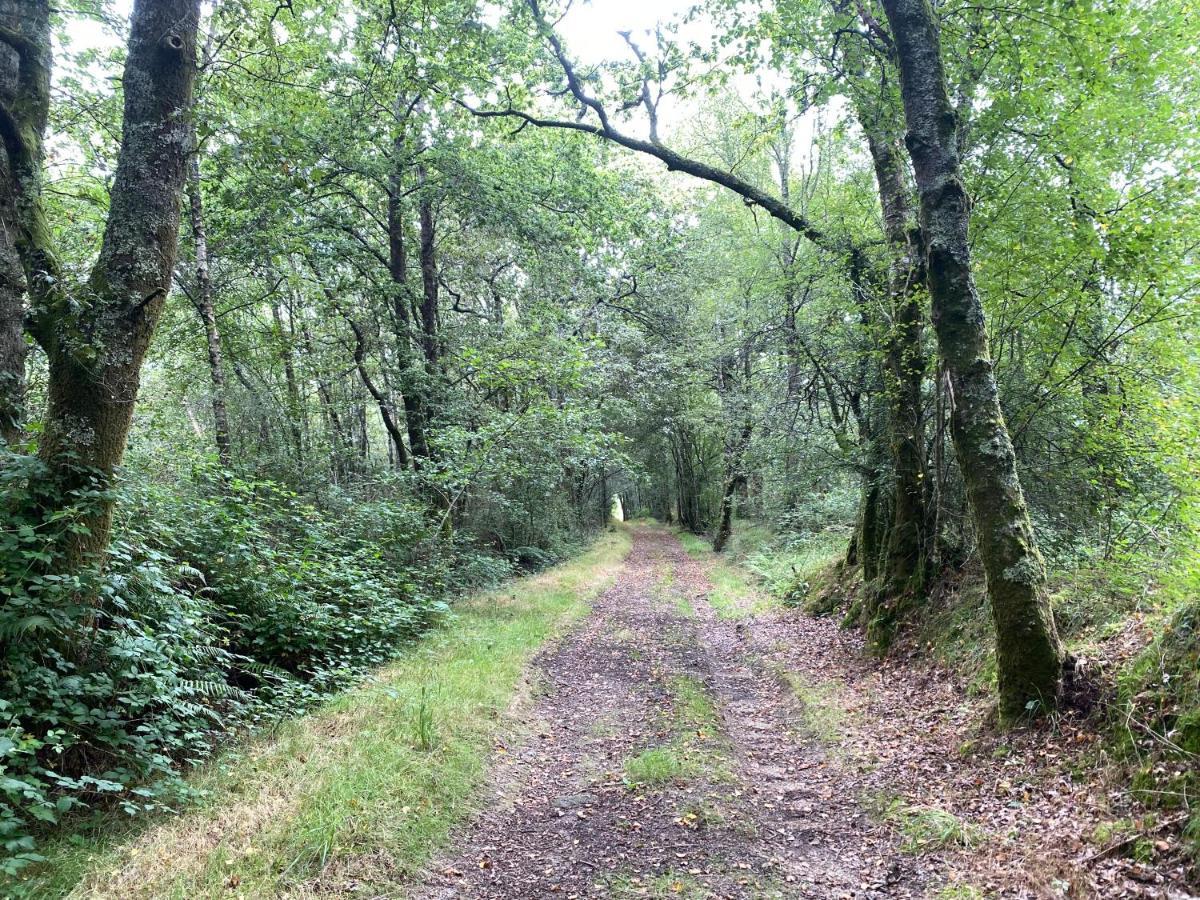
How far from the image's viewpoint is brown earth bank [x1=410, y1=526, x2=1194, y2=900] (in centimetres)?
363

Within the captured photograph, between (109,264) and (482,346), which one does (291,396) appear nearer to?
(482,346)

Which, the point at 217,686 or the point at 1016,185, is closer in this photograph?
the point at 217,686

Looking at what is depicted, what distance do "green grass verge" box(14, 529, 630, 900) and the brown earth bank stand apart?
37cm

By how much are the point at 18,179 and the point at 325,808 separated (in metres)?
5.93

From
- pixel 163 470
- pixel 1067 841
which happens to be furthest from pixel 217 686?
pixel 1067 841

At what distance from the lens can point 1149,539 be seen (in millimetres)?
5242

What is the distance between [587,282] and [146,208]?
486 inches

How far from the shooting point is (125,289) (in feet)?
15.6

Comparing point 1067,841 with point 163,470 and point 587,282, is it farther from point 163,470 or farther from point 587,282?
point 587,282

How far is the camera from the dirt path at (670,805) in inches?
157

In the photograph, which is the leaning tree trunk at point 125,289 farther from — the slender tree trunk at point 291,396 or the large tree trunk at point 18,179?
the slender tree trunk at point 291,396

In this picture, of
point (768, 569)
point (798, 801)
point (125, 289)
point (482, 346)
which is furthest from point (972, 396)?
point (482, 346)

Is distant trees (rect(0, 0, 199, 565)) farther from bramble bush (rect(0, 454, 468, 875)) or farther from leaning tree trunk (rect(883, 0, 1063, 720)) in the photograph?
leaning tree trunk (rect(883, 0, 1063, 720))

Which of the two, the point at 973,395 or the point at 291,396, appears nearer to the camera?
the point at 973,395
